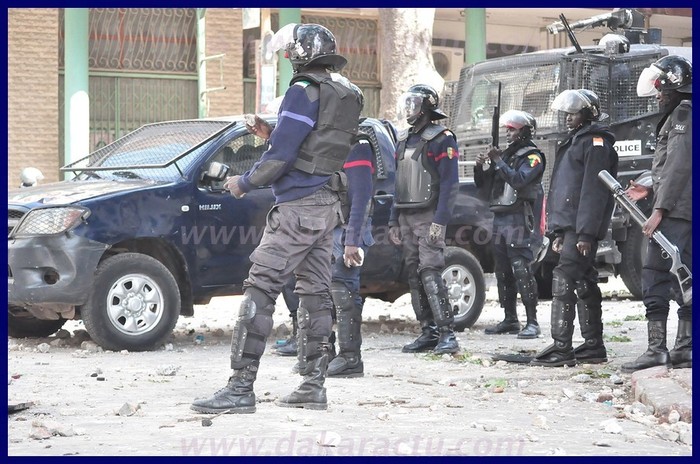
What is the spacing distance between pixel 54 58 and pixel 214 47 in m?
2.60

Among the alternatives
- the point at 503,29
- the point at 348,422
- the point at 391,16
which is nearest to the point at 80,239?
the point at 348,422

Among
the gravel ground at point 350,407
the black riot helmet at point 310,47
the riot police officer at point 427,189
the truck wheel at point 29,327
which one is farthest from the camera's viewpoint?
the truck wheel at point 29,327

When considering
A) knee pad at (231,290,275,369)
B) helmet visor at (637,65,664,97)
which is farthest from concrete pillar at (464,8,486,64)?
knee pad at (231,290,275,369)

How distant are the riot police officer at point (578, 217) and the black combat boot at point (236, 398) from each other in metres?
2.89

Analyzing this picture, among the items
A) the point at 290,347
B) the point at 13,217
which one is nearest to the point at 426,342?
the point at 290,347

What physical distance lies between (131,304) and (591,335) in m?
3.43

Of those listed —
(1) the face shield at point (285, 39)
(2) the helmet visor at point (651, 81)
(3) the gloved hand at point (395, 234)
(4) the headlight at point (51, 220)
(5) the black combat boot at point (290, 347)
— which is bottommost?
(5) the black combat boot at point (290, 347)

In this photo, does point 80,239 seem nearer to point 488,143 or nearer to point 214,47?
point 488,143

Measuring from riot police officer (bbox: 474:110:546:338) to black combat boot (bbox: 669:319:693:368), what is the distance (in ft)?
9.34

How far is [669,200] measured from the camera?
7.95 meters

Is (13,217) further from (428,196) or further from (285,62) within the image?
(285,62)

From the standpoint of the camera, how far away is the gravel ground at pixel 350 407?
18.9ft

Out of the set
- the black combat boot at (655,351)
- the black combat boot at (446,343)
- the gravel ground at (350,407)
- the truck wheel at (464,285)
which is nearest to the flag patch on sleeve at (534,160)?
the truck wheel at (464,285)

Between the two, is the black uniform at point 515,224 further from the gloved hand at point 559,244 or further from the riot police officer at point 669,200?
the riot police officer at point 669,200
